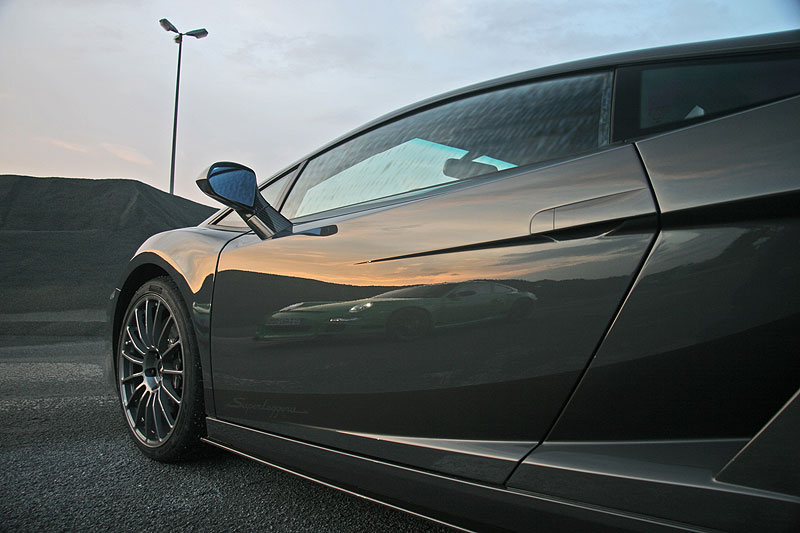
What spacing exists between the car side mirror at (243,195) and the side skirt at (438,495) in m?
0.64

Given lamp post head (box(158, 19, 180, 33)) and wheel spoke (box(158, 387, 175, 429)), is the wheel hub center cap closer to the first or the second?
wheel spoke (box(158, 387, 175, 429))

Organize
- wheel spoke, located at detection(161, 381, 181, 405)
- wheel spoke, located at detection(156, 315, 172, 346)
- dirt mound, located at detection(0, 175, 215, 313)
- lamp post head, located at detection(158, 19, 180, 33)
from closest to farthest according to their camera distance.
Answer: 1. wheel spoke, located at detection(161, 381, 181, 405)
2. wheel spoke, located at detection(156, 315, 172, 346)
3. dirt mound, located at detection(0, 175, 215, 313)
4. lamp post head, located at detection(158, 19, 180, 33)

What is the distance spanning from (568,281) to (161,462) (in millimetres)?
1696

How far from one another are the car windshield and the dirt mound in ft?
29.2

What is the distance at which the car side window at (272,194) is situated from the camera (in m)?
2.28

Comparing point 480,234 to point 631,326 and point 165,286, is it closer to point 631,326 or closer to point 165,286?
point 631,326

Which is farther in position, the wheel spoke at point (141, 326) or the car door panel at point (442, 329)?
the wheel spoke at point (141, 326)

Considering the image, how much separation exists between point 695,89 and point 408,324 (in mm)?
773

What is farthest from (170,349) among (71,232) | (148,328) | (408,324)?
(71,232)

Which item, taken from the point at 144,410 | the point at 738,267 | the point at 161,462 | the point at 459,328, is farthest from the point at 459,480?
the point at 144,410

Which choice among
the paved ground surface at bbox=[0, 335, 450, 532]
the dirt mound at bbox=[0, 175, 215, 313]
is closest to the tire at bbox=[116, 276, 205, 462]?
the paved ground surface at bbox=[0, 335, 450, 532]

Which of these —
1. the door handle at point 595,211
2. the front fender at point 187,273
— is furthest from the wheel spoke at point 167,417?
the door handle at point 595,211

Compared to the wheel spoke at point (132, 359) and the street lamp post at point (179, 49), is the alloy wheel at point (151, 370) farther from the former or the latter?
the street lamp post at point (179, 49)

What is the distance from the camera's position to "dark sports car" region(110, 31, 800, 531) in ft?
2.79
